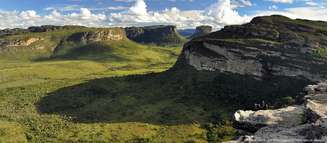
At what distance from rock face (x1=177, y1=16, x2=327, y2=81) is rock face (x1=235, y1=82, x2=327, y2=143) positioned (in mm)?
15503

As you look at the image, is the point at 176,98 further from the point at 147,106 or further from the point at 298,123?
the point at 298,123

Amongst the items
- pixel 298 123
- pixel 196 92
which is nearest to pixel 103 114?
pixel 196 92

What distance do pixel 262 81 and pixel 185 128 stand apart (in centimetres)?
2645

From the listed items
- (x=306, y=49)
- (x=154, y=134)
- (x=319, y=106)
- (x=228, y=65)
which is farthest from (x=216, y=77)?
(x=319, y=106)

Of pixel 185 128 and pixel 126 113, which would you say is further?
pixel 126 113

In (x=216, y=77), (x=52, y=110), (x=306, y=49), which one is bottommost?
(x=52, y=110)

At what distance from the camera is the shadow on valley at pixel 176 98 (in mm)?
90750

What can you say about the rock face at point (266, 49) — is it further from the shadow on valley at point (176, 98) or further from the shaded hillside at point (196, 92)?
the shadow on valley at point (176, 98)

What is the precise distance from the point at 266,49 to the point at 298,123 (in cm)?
3940

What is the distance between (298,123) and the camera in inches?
2557

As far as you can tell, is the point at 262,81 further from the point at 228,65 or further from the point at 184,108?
the point at 184,108

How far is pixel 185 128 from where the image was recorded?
81.8 meters

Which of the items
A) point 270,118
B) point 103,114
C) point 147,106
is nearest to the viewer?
point 270,118

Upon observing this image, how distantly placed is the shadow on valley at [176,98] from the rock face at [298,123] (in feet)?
39.5
